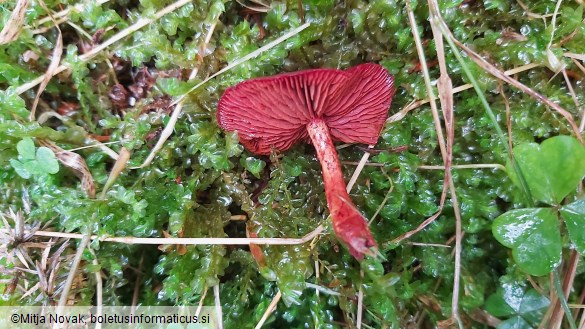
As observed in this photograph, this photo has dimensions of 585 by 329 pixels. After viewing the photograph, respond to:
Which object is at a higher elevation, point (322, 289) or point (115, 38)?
point (115, 38)

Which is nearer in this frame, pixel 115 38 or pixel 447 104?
pixel 447 104

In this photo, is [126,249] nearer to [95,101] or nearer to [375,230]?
[95,101]

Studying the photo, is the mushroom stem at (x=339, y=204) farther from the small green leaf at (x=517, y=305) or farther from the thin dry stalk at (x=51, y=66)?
the thin dry stalk at (x=51, y=66)

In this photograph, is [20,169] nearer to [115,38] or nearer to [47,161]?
[47,161]

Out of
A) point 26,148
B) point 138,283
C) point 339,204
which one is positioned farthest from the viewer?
point 138,283

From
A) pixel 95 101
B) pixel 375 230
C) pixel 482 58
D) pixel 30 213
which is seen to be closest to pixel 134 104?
pixel 95 101

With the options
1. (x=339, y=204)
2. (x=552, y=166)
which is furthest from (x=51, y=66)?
(x=552, y=166)
